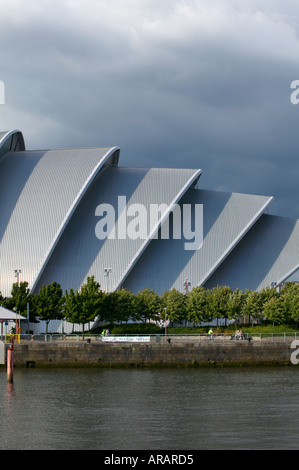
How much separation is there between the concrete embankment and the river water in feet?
7.80

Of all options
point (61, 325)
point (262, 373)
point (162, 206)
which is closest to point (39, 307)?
point (61, 325)

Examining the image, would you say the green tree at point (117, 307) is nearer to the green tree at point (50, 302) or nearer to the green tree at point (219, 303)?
the green tree at point (50, 302)

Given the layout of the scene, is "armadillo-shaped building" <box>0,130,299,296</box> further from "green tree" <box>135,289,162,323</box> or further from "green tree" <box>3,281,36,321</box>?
"green tree" <box>135,289,162,323</box>

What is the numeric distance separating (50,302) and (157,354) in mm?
14166

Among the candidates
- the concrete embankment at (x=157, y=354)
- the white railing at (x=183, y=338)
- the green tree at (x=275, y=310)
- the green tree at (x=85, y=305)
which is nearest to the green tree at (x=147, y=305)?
the green tree at (x=85, y=305)

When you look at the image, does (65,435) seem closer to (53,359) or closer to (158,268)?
(53,359)

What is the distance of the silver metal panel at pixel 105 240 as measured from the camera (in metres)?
64.2

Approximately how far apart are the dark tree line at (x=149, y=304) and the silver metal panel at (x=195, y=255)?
5.60 meters

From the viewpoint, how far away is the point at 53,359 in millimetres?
47812

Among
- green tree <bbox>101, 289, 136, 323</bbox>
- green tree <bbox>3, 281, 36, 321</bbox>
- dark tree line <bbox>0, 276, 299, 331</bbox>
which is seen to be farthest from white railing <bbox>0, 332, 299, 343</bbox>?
green tree <bbox>3, 281, 36, 321</bbox>

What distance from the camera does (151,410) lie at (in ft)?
103

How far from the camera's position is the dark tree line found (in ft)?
185

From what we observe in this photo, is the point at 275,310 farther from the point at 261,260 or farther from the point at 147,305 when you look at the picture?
the point at 261,260

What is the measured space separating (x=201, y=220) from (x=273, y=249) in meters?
7.49
